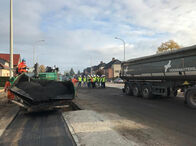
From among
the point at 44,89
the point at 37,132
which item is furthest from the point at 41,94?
the point at 37,132

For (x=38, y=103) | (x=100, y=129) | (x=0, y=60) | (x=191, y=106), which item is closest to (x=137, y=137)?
(x=100, y=129)

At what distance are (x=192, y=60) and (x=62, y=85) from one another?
696cm

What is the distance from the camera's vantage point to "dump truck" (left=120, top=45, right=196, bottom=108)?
8.98 meters

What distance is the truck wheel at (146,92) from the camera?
12.4m

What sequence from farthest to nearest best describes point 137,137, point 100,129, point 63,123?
point 63,123 → point 100,129 → point 137,137

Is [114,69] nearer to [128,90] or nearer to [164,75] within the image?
[128,90]

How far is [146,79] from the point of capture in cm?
1284

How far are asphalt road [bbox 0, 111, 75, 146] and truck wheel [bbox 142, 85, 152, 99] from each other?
7.71 m

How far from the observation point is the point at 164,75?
10.9 m

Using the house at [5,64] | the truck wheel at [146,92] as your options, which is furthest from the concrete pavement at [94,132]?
the house at [5,64]

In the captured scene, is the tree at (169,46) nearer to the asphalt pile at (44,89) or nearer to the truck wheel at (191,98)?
the truck wheel at (191,98)

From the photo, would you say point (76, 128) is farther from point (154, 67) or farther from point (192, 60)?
point (154, 67)

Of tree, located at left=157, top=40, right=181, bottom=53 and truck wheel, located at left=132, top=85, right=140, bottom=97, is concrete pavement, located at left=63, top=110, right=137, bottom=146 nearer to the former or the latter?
truck wheel, located at left=132, top=85, right=140, bottom=97

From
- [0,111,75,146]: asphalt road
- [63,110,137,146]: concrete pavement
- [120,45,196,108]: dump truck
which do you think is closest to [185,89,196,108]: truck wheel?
[120,45,196,108]: dump truck
